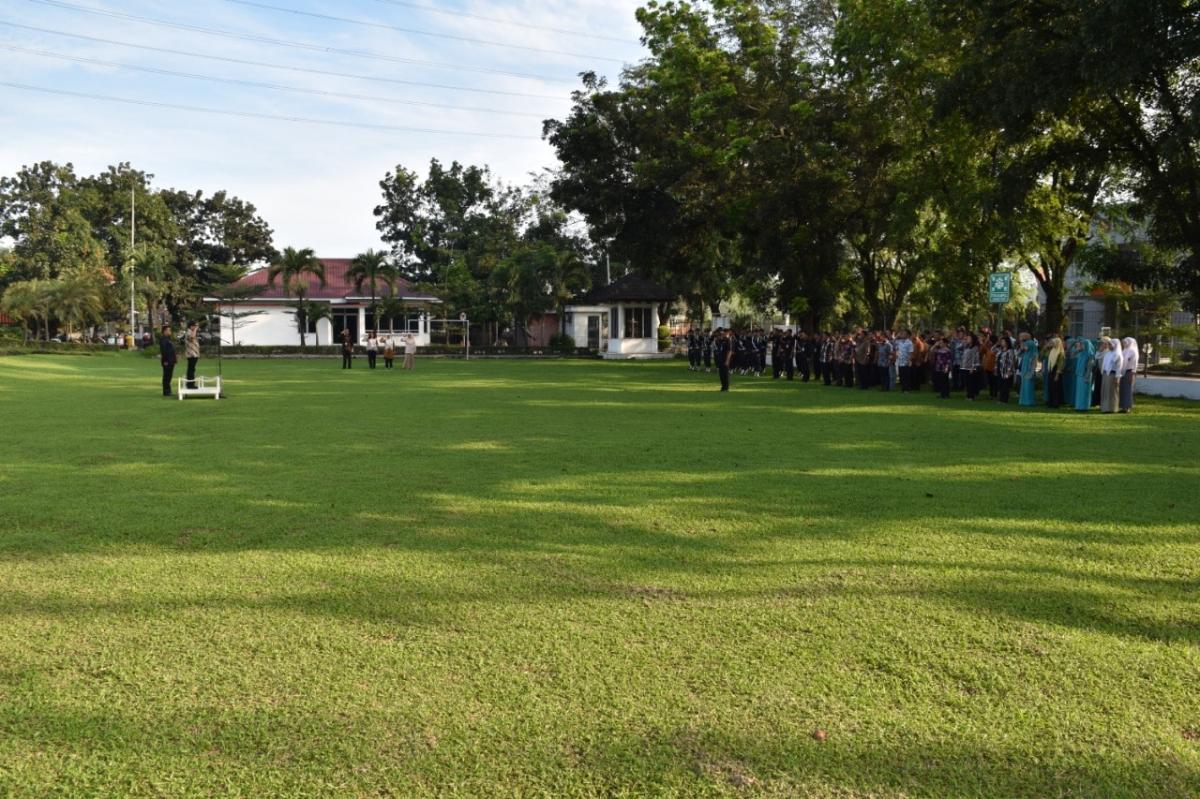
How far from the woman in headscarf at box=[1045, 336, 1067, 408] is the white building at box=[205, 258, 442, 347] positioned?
45636 mm

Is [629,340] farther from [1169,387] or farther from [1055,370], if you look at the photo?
[1055,370]

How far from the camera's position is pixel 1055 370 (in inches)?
783

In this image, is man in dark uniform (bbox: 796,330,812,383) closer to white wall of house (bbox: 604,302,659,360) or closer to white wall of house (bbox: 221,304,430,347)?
white wall of house (bbox: 604,302,659,360)

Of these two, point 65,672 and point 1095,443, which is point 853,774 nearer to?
point 65,672

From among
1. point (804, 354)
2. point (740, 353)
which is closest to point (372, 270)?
point (740, 353)

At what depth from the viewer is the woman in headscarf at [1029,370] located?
20.3m

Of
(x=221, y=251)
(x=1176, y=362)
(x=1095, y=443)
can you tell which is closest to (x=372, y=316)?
(x=221, y=251)

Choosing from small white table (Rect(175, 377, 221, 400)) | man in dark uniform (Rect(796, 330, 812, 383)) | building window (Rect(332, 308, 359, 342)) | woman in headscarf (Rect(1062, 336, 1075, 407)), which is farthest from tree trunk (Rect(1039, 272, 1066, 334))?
building window (Rect(332, 308, 359, 342))

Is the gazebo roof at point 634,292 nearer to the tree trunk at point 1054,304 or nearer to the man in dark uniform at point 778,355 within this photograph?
the man in dark uniform at point 778,355

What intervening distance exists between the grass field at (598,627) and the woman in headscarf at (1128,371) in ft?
26.8

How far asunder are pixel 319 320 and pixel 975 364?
47.7 meters

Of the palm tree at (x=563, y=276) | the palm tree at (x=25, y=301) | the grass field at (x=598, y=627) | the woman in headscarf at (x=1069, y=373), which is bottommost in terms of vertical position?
the grass field at (x=598, y=627)

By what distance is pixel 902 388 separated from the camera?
25562 mm

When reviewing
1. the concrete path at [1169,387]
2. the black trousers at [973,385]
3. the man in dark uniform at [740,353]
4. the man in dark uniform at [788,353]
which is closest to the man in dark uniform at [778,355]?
the man in dark uniform at [788,353]
